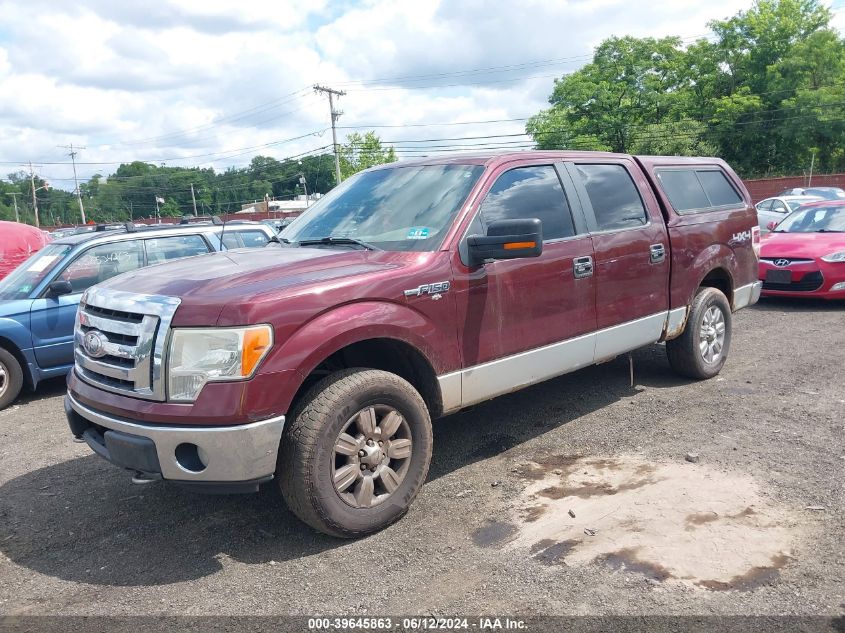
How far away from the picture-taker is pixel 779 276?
9547 millimetres

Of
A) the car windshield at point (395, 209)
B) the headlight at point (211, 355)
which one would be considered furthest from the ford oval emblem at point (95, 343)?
the car windshield at point (395, 209)

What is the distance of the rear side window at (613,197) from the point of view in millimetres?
5031

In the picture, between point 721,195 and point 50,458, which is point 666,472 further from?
point 50,458

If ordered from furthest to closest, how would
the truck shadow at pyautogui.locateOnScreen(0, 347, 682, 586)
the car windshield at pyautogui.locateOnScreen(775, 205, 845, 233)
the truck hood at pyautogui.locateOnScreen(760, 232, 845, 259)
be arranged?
the car windshield at pyautogui.locateOnScreen(775, 205, 845, 233) < the truck hood at pyautogui.locateOnScreen(760, 232, 845, 259) < the truck shadow at pyautogui.locateOnScreen(0, 347, 682, 586)

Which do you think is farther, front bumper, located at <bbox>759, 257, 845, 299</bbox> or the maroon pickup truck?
front bumper, located at <bbox>759, 257, 845, 299</bbox>

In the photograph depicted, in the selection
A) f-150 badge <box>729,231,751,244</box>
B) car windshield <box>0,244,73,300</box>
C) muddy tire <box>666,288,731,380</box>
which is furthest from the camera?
car windshield <box>0,244,73,300</box>

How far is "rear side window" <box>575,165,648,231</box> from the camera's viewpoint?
5031 mm

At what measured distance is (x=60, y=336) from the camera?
22.8 ft

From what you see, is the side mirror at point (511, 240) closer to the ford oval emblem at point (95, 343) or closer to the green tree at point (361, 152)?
the ford oval emblem at point (95, 343)

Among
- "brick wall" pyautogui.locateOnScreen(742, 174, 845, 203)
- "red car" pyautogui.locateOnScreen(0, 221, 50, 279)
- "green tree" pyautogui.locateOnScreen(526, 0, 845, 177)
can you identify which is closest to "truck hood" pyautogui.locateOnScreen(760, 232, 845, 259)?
"red car" pyautogui.locateOnScreen(0, 221, 50, 279)

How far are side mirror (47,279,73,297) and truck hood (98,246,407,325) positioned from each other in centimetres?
348

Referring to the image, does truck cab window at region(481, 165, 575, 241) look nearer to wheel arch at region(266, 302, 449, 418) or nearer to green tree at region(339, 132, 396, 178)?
wheel arch at region(266, 302, 449, 418)

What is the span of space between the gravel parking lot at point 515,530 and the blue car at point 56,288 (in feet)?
5.17

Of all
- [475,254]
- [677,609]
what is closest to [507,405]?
[475,254]
